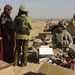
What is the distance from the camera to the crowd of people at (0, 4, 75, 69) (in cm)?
782

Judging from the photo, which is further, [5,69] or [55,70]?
[55,70]

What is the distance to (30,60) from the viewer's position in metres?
9.31

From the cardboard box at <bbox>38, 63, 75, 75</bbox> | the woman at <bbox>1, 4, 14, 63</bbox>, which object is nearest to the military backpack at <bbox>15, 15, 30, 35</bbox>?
the woman at <bbox>1, 4, 14, 63</bbox>

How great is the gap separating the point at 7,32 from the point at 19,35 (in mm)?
364

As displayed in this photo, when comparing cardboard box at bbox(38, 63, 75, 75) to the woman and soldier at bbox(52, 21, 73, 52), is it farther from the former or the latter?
the woman

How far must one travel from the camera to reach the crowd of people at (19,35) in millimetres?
7820

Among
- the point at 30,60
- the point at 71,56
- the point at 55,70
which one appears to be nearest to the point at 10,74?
the point at 55,70

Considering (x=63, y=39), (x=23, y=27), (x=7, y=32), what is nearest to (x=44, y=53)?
Answer: (x=63, y=39)

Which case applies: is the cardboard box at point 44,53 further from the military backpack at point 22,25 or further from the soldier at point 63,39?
the military backpack at point 22,25

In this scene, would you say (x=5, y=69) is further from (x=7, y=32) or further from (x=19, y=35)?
(x=7, y=32)

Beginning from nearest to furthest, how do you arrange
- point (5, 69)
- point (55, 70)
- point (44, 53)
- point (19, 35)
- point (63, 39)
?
point (5, 69) → point (55, 70) → point (63, 39) → point (19, 35) → point (44, 53)

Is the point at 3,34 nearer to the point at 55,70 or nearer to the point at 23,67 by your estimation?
the point at 23,67

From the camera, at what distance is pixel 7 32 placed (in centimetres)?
812

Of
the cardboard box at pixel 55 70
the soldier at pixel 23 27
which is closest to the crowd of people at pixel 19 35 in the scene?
the soldier at pixel 23 27
